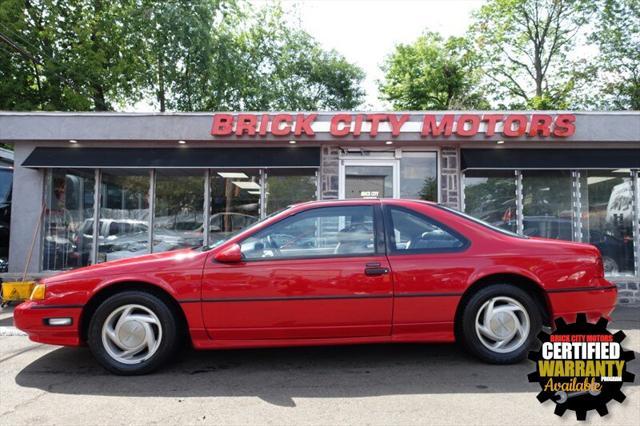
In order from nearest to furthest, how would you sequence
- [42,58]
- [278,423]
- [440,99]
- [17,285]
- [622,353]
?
[278,423] < [622,353] < [17,285] < [42,58] < [440,99]

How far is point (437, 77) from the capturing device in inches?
1144

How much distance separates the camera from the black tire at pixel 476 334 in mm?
4051

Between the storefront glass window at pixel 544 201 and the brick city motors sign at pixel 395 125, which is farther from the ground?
the brick city motors sign at pixel 395 125

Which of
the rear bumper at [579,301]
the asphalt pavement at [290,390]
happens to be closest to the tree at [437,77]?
the rear bumper at [579,301]

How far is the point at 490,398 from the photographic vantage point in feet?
11.1

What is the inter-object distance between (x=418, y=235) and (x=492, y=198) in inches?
216

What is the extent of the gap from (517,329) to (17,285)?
24.0 feet

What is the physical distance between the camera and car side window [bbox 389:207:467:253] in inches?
162

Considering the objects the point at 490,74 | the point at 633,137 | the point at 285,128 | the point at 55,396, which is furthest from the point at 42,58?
the point at 490,74

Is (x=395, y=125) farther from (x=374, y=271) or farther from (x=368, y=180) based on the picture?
(x=374, y=271)

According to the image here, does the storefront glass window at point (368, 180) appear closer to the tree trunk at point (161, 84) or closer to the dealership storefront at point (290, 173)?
the dealership storefront at point (290, 173)

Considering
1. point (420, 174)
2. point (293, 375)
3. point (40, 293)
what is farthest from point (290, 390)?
point (420, 174)

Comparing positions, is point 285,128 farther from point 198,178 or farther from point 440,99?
point 440,99

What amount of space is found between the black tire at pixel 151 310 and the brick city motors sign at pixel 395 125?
4895 millimetres
